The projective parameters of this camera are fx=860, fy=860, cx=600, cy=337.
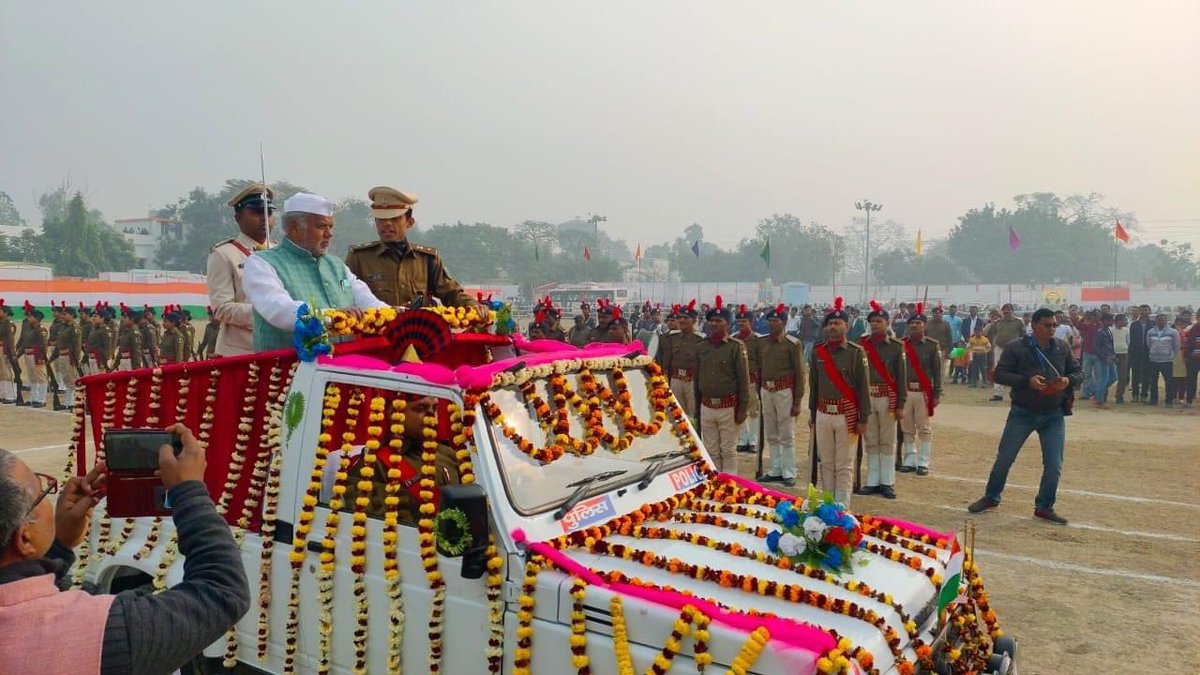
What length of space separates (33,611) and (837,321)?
7732 mm

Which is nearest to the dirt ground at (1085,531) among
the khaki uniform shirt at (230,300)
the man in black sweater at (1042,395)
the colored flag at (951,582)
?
the man in black sweater at (1042,395)

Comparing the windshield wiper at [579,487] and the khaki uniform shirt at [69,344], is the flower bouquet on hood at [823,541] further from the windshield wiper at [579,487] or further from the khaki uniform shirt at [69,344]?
the khaki uniform shirt at [69,344]

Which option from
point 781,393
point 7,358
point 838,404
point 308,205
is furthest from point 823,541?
point 7,358

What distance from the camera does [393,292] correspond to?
222 inches

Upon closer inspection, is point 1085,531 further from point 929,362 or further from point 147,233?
point 147,233

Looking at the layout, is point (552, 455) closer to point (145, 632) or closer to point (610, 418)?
point (610, 418)

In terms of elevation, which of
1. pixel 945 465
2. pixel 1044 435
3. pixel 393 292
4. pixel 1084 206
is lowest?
pixel 945 465

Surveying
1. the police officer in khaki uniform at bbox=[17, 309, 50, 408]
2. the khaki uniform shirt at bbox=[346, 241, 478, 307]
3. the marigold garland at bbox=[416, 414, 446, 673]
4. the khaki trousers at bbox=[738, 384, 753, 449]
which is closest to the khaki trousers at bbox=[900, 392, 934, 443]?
the khaki trousers at bbox=[738, 384, 753, 449]

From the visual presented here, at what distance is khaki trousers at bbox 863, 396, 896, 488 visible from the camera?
9.34 m

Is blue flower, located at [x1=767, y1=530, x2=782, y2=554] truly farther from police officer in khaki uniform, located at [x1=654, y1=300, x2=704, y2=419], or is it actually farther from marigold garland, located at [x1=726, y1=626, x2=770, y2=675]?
police officer in khaki uniform, located at [x1=654, y1=300, x2=704, y2=419]

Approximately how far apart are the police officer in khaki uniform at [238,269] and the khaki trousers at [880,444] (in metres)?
6.56

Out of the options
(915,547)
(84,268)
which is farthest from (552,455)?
(84,268)

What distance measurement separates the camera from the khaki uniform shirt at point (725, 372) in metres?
9.35

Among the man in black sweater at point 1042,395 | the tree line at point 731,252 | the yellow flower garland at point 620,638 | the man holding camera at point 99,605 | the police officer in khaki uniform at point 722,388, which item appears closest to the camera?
the man holding camera at point 99,605
